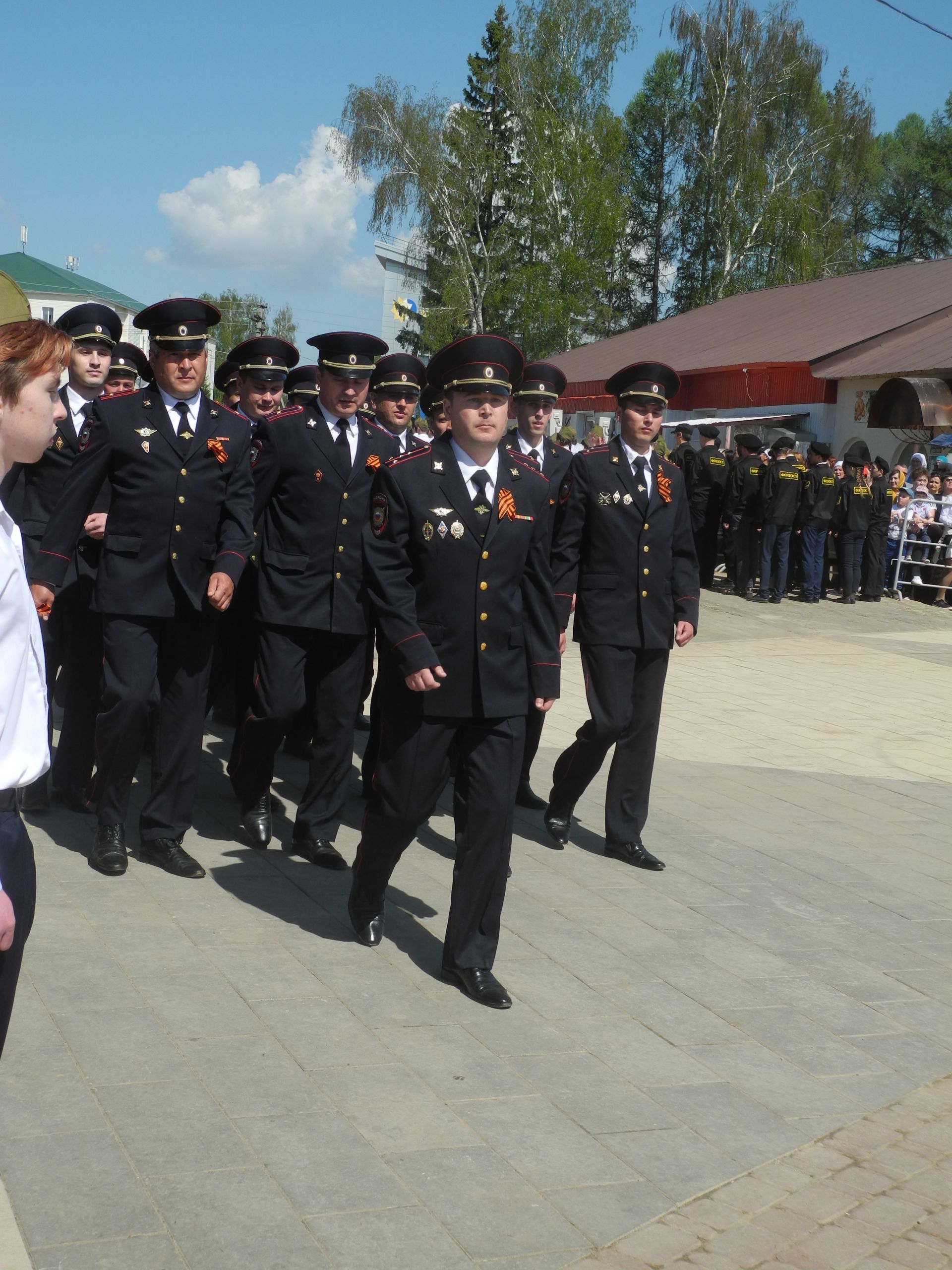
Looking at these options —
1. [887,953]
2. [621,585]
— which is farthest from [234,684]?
[887,953]

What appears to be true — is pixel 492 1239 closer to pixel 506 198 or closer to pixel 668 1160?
pixel 668 1160

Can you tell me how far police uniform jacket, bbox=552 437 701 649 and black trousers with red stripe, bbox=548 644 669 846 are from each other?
0.11 metres

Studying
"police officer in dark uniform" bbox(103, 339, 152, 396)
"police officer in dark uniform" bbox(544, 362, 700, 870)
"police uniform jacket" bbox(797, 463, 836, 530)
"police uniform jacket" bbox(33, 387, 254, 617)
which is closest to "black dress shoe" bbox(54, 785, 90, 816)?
"police uniform jacket" bbox(33, 387, 254, 617)

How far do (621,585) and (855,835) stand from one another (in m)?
2.08

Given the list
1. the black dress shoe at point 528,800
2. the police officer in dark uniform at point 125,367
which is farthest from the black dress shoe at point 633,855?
the police officer in dark uniform at point 125,367

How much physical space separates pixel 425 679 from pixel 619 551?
202 centimetres

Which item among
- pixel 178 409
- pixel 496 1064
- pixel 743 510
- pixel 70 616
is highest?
pixel 178 409

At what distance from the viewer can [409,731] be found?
4.77 meters

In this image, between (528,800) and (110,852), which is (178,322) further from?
(528,800)

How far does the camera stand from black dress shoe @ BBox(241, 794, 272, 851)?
20.3 feet

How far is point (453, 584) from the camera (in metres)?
4.76

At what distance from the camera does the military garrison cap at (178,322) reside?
5.61 m

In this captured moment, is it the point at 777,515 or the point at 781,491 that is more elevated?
the point at 781,491

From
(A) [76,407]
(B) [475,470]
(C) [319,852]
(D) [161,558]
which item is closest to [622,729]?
(C) [319,852]
